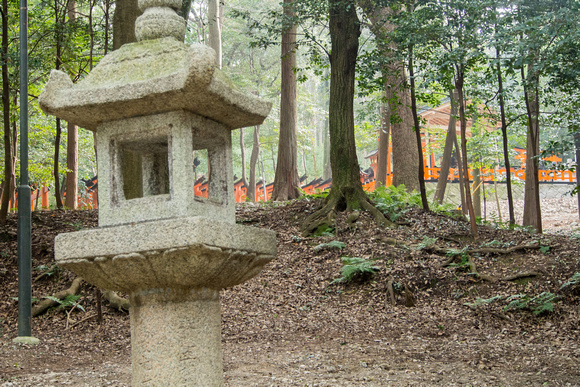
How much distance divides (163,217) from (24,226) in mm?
4595

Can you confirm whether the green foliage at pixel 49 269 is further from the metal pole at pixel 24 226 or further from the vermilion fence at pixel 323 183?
the vermilion fence at pixel 323 183

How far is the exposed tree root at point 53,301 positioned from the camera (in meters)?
8.93

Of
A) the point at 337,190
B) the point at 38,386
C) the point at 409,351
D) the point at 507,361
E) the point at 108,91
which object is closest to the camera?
the point at 108,91

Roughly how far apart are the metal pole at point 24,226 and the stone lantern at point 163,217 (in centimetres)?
407

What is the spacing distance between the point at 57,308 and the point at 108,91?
629 centimetres

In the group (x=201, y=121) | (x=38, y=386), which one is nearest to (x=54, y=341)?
(x=38, y=386)

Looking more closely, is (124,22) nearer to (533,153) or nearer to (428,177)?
(533,153)

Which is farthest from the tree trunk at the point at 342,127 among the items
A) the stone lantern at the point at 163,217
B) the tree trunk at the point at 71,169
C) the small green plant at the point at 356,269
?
the tree trunk at the point at 71,169

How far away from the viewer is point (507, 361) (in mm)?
6312

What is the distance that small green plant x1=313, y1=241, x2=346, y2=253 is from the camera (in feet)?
33.4

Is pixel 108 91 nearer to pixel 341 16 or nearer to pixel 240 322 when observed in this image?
pixel 240 322

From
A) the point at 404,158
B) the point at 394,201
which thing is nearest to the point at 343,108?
the point at 394,201

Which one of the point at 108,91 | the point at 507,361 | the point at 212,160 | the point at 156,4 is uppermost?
the point at 156,4

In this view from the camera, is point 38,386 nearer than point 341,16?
Yes
